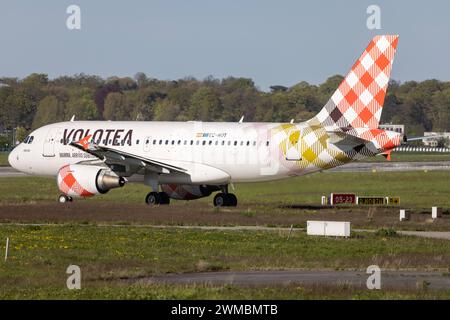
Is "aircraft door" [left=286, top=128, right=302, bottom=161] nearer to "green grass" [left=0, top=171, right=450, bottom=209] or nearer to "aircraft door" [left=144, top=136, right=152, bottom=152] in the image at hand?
"green grass" [left=0, top=171, right=450, bottom=209]

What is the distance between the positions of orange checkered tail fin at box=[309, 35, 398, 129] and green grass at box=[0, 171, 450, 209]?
8.56 metres

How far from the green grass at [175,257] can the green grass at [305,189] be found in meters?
18.7

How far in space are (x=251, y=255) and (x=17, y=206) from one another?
2446cm

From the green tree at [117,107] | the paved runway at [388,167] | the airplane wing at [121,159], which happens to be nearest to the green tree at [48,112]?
the green tree at [117,107]

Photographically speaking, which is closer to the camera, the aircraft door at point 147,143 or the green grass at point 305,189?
the aircraft door at point 147,143

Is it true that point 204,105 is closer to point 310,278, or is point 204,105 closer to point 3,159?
point 3,159

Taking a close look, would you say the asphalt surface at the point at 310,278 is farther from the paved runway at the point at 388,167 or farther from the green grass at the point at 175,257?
the paved runway at the point at 388,167

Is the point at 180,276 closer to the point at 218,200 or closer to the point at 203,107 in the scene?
the point at 218,200

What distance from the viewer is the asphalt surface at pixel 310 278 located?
32156 mm

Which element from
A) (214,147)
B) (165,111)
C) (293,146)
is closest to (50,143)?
(214,147)

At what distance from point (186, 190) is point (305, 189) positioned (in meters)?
16.1

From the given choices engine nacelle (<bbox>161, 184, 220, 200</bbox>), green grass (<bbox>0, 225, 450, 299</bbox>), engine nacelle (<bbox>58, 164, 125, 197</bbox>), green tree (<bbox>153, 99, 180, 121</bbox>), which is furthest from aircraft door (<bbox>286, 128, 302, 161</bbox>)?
green tree (<bbox>153, 99, 180, 121</bbox>)

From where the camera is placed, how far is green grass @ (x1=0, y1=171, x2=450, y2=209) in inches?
2867

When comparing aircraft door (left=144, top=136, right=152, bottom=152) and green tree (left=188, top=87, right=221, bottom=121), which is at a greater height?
green tree (left=188, top=87, right=221, bottom=121)
